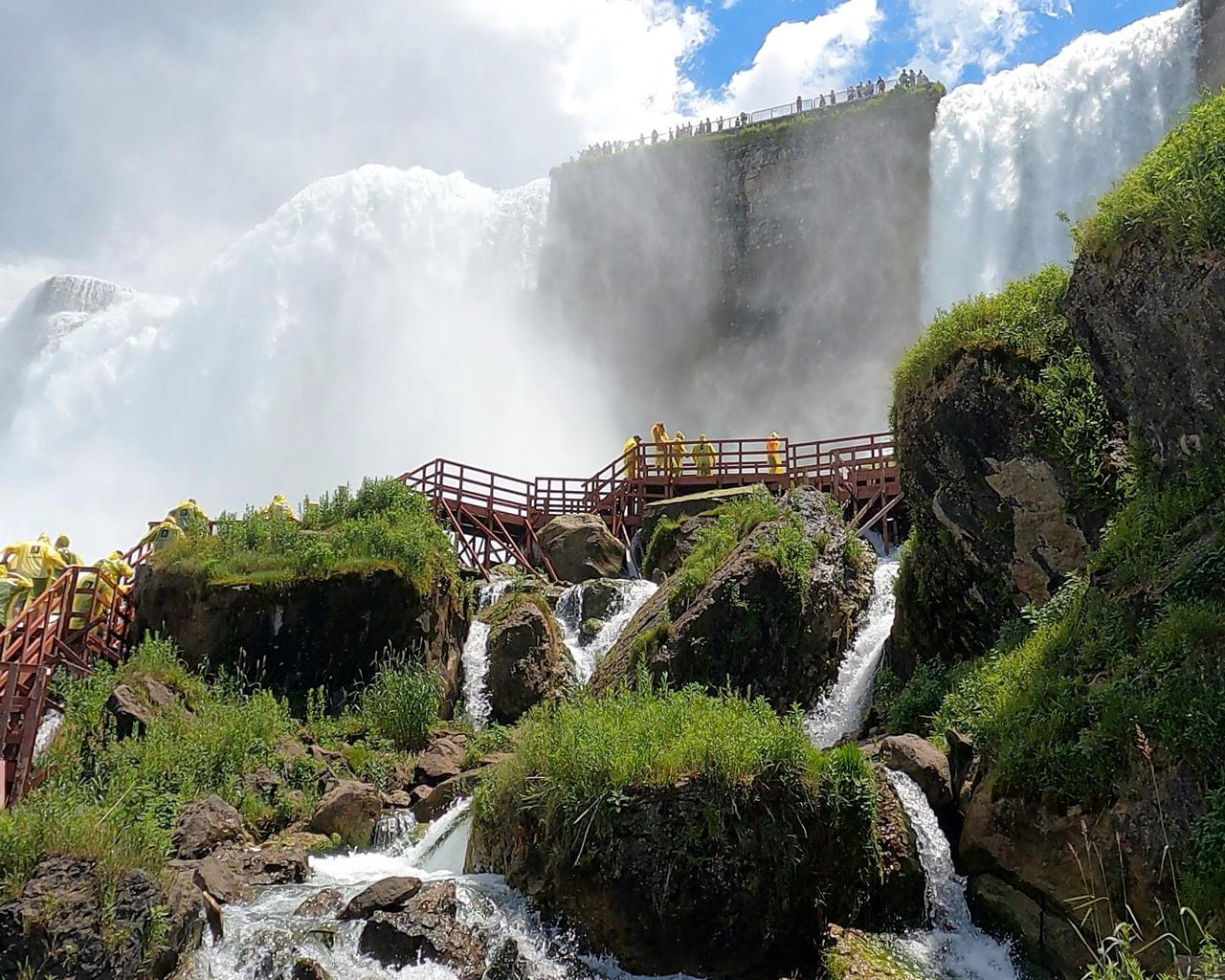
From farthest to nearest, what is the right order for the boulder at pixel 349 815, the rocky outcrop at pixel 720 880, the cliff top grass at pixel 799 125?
the cliff top grass at pixel 799 125, the boulder at pixel 349 815, the rocky outcrop at pixel 720 880

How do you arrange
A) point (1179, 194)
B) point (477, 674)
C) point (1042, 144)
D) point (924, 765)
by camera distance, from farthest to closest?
point (1042, 144), point (477, 674), point (924, 765), point (1179, 194)

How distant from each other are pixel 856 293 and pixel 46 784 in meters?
36.3

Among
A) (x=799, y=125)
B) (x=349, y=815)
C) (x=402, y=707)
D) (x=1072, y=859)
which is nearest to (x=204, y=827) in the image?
(x=349, y=815)

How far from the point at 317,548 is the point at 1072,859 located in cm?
1358

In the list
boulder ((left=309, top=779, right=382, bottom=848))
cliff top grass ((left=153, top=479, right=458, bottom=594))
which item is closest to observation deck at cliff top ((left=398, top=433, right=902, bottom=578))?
cliff top grass ((left=153, top=479, right=458, bottom=594))

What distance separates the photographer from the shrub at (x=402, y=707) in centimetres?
1664

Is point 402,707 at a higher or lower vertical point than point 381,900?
higher

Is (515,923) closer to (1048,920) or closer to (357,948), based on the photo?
(357,948)

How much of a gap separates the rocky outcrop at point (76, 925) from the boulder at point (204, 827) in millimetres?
3408

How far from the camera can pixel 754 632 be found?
48.0 ft

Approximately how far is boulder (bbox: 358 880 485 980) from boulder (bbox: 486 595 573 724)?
884 cm

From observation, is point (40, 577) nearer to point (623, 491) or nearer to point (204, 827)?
point (204, 827)

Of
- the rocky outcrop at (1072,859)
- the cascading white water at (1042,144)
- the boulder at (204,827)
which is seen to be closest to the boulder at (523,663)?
the boulder at (204,827)

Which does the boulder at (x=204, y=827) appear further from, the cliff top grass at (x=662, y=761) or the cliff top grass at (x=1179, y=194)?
the cliff top grass at (x=1179, y=194)
